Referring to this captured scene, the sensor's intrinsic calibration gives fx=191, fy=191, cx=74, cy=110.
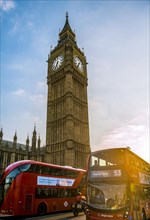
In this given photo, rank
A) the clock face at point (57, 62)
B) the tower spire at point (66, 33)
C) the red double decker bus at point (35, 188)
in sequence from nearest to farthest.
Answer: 1. the red double decker bus at point (35, 188)
2. the clock face at point (57, 62)
3. the tower spire at point (66, 33)

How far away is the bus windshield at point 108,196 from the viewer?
28.9 feet

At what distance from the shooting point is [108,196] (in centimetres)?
912

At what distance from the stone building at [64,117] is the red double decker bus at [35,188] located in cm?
2442

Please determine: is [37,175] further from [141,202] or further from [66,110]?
[66,110]

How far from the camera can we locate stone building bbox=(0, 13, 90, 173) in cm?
4488

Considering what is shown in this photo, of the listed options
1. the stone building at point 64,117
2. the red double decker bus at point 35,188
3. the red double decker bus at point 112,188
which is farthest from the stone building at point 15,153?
the red double decker bus at point 112,188

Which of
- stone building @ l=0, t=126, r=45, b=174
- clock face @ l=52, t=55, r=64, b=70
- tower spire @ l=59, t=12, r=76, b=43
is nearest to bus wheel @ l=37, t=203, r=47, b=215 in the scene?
stone building @ l=0, t=126, r=45, b=174

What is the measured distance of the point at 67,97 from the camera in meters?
48.2

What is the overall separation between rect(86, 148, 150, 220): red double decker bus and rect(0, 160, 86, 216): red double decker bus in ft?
19.1

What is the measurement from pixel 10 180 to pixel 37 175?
7.06ft

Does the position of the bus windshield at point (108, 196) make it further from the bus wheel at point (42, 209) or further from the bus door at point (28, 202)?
the bus wheel at point (42, 209)

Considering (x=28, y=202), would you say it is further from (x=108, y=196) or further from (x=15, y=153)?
(x=15, y=153)

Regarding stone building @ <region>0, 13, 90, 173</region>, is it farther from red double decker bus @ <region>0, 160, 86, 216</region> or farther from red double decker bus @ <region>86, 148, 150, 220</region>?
red double decker bus @ <region>86, 148, 150, 220</region>

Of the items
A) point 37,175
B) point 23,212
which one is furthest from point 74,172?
point 23,212
